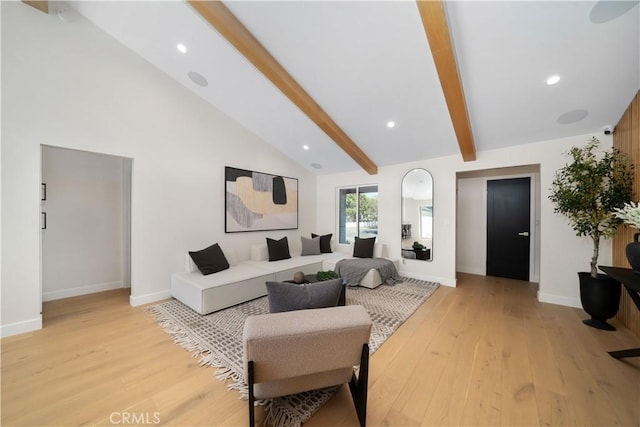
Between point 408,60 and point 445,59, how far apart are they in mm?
392

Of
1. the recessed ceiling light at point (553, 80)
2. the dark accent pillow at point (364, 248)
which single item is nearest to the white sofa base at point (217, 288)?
the dark accent pillow at point (364, 248)

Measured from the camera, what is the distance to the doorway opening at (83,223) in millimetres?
3273

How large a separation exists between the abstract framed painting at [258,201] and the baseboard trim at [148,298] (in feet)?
4.35

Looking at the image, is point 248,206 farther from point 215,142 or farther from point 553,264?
point 553,264

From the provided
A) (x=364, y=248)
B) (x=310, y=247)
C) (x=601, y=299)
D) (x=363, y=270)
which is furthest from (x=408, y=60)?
(x=310, y=247)

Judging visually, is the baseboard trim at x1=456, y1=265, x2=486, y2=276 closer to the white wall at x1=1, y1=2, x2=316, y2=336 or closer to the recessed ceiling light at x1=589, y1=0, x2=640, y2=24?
the recessed ceiling light at x1=589, y1=0, x2=640, y2=24

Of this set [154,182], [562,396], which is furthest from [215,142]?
[562,396]

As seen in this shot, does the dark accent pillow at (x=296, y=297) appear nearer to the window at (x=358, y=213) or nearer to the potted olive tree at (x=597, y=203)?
the potted olive tree at (x=597, y=203)

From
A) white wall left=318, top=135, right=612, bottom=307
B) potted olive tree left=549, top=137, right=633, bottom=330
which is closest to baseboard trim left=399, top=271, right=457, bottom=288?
white wall left=318, top=135, right=612, bottom=307

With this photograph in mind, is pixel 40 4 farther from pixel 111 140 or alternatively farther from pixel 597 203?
pixel 597 203

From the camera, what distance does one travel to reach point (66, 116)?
2662 mm

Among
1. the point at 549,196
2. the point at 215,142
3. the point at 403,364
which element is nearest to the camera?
the point at 403,364

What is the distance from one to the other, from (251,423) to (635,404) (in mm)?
2518

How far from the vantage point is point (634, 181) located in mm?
2449
